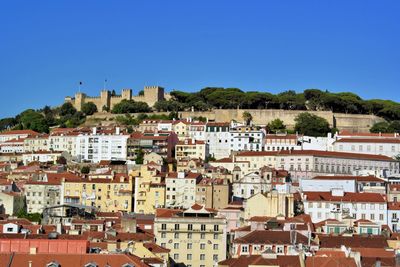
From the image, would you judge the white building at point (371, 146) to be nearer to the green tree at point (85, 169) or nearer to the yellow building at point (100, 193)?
the green tree at point (85, 169)

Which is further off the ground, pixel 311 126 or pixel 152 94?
pixel 152 94

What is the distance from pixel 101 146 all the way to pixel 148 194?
26298 mm

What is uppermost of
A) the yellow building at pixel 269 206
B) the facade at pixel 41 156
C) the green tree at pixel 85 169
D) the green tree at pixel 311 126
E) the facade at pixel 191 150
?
the green tree at pixel 311 126

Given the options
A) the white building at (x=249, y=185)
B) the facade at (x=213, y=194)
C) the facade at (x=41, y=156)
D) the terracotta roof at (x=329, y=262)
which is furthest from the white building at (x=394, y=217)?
the facade at (x=41, y=156)

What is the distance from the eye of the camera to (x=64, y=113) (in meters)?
127

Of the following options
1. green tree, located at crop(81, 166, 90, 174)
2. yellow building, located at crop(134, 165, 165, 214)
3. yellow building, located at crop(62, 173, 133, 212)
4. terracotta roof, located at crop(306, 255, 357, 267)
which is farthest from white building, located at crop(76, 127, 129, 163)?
terracotta roof, located at crop(306, 255, 357, 267)

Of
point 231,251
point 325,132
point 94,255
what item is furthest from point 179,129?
point 94,255

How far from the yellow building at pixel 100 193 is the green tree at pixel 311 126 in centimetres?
3529

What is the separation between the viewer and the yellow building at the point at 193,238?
1975 inches

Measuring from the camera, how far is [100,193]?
247 feet

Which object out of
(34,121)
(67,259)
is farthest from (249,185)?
(34,121)

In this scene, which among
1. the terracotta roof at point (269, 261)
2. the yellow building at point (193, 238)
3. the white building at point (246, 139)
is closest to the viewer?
the terracotta roof at point (269, 261)

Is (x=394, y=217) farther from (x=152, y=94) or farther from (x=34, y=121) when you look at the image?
(x=34, y=121)

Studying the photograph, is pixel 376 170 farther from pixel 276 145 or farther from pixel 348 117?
pixel 348 117
